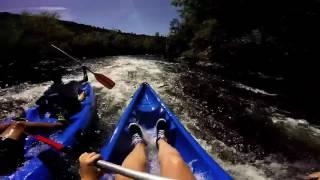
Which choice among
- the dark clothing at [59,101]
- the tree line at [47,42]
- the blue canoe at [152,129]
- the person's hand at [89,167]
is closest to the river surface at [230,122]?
the dark clothing at [59,101]

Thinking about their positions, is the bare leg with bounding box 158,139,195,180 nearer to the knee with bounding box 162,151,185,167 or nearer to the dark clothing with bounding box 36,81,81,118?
the knee with bounding box 162,151,185,167

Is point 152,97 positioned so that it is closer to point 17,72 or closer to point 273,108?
point 273,108

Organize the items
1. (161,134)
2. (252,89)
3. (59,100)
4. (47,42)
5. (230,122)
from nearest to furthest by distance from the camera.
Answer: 1. (161,134)
2. (59,100)
3. (230,122)
4. (252,89)
5. (47,42)

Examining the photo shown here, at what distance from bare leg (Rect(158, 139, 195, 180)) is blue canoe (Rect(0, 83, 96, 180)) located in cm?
164

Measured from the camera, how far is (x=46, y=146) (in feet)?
13.4

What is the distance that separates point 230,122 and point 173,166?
494 cm

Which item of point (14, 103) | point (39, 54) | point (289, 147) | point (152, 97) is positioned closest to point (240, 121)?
point (289, 147)

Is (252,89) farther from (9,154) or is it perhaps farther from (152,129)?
(9,154)

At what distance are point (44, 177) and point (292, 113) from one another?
7378 millimetres

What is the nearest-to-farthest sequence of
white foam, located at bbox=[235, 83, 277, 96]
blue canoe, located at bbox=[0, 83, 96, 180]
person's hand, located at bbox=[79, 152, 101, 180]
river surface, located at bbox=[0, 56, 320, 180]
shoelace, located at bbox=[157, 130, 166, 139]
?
person's hand, located at bbox=[79, 152, 101, 180] < blue canoe, located at bbox=[0, 83, 96, 180] < shoelace, located at bbox=[157, 130, 166, 139] < river surface, located at bbox=[0, 56, 320, 180] < white foam, located at bbox=[235, 83, 277, 96]

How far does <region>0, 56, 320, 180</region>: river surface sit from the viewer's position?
5207 millimetres

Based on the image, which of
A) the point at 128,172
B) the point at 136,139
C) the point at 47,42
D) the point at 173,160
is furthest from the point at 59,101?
the point at 47,42

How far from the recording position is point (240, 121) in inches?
299

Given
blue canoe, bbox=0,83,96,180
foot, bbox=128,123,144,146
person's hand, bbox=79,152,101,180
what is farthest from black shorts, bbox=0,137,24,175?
person's hand, bbox=79,152,101,180
